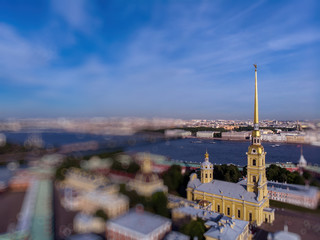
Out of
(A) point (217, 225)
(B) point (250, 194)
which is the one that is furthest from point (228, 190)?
(A) point (217, 225)

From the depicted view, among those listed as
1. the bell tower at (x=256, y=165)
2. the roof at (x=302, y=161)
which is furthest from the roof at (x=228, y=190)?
the roof at (x=302, y=161)

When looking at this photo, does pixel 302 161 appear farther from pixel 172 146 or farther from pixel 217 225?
pixel 172 146

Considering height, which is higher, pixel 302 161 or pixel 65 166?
pixel 302 161

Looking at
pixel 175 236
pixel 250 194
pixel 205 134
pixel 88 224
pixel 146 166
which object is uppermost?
pixel 205 134

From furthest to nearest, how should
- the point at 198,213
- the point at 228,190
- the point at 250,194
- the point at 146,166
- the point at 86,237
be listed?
the point at 228,190 → the point at 250,194 → the point at 146,166 → the point at 198,213 → the point at 86,237

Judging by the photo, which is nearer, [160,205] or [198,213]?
[160,205]

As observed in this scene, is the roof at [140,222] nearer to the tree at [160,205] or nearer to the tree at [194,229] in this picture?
the tree at [160,205]

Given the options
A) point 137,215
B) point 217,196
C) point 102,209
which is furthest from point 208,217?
point 102,209
